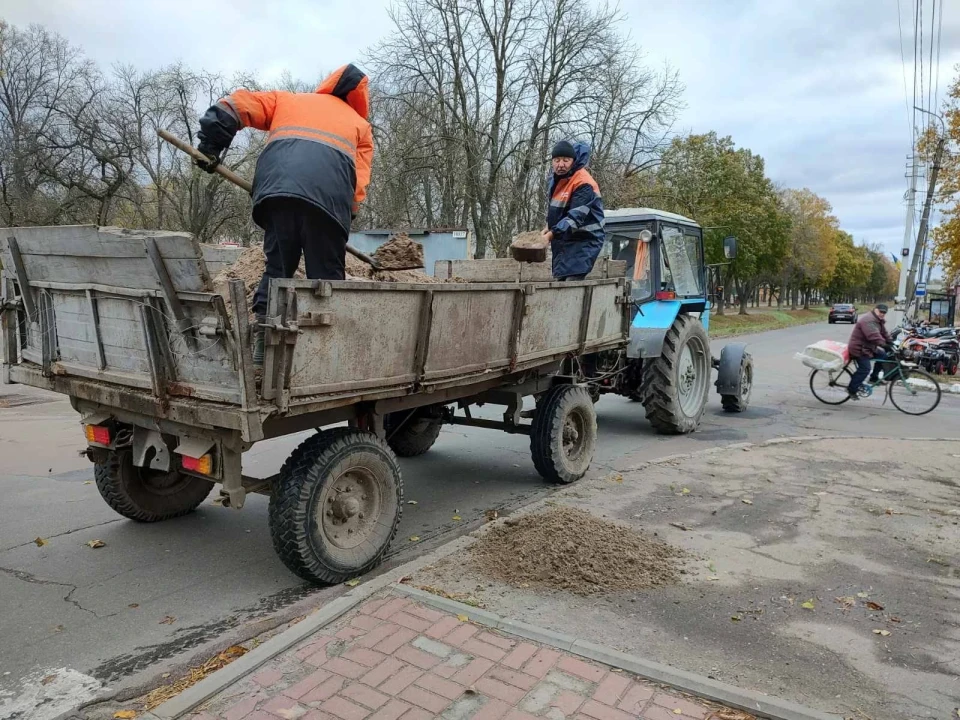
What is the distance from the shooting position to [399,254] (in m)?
5.07

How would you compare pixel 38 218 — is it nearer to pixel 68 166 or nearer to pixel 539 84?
pixel 68 166

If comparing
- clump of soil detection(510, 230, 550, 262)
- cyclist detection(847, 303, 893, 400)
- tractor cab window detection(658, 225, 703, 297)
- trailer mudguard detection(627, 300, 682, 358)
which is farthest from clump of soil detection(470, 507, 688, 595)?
cyclist detection(847, 303, 893, 400)

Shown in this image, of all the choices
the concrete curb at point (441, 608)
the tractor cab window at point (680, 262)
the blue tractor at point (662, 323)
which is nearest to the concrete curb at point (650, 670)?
the concrete curb at point (441, 608)

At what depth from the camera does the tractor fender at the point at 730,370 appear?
33.1 ft

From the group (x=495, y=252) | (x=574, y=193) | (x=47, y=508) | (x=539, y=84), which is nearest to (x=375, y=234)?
(x=495, y=252)

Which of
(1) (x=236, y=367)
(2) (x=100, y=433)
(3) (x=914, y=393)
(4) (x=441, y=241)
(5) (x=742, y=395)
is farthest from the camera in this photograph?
(4) (x=441, y=241)

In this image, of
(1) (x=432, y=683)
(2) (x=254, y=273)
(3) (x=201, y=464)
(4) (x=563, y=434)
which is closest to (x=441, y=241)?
(4) (x=563, y=434)

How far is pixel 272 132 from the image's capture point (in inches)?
155

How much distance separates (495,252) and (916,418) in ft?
48.0

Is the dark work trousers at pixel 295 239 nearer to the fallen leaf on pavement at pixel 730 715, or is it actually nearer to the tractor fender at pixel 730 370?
the fallen leaf on pavement at pixel 730 715

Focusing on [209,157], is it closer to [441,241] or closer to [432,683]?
[432,683]

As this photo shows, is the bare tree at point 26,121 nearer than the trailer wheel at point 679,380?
No

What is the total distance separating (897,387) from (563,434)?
7.68m

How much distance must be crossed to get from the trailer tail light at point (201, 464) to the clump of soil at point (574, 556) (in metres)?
1.63
